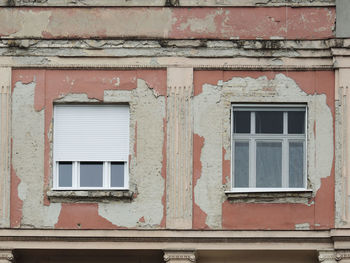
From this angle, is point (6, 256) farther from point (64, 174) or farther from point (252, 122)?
point (252, 122)

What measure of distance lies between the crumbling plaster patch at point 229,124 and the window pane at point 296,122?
0.65 feet

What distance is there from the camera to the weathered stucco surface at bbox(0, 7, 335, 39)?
952 inches

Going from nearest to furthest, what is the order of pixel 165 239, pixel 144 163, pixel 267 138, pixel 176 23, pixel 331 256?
pixel 331 256, pixel 165 239, pixel 144 163, pixel 267 138, pixel 176 23

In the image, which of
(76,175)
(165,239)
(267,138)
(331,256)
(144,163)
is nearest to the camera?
(331,256)

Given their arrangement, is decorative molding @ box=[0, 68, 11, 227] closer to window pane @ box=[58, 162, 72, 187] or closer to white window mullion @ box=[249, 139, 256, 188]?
window pane @ box=[58, 162, 72, 187]

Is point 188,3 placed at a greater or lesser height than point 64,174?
greater

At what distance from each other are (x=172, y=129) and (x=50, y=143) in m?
2.06

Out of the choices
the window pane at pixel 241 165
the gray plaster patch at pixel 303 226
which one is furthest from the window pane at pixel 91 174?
the gray plaster patch at pixel 303 226

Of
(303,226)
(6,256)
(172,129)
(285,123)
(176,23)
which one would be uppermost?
(176,23)

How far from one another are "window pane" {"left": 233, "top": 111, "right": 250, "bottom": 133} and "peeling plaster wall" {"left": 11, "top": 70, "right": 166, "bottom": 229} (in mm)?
1241

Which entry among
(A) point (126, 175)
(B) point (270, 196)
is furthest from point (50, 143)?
(B) point (270, 196)

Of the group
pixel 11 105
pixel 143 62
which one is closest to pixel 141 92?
pixel 143 62

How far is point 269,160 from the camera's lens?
24.1 m

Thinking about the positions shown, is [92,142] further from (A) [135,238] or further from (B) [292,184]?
(B) [292,184]
